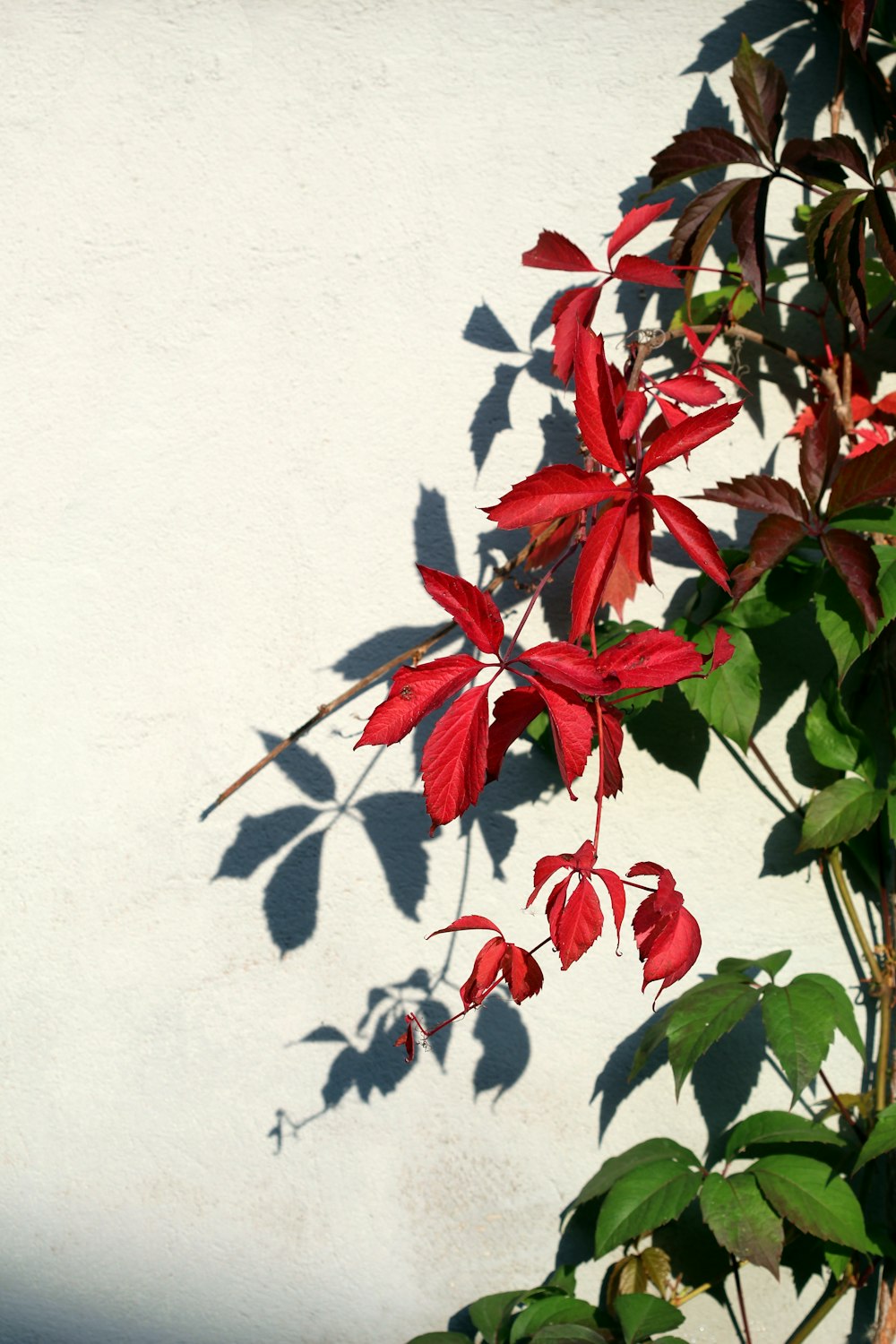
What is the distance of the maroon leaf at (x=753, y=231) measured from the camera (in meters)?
1.25

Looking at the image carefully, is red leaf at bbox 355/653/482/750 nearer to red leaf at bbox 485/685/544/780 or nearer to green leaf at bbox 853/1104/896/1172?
red leaf at bbox 485/685/544/780

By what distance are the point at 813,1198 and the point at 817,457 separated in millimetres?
852

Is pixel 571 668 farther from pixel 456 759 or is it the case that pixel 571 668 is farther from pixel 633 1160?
pixel 633 1160

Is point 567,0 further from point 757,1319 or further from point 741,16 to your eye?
point 757,1319

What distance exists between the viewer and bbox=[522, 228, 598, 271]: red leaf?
1229 millimetres

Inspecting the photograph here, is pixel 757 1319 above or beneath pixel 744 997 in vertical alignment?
beneath

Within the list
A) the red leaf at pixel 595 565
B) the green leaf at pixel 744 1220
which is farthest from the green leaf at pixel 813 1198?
the red leaf at pixel 595 565

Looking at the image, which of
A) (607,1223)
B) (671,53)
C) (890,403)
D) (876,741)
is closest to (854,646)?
(876,741)

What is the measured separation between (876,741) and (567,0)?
108 centimetres

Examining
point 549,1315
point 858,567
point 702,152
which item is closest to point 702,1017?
point 549,1315

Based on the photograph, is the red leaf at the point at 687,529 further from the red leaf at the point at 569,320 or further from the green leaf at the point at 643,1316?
the green leaf at the point at 643,1316

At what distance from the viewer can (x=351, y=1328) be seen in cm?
137

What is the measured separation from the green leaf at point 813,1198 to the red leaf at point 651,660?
2.11 feet

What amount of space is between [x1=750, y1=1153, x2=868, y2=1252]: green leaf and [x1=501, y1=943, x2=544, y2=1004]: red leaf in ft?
1.36
